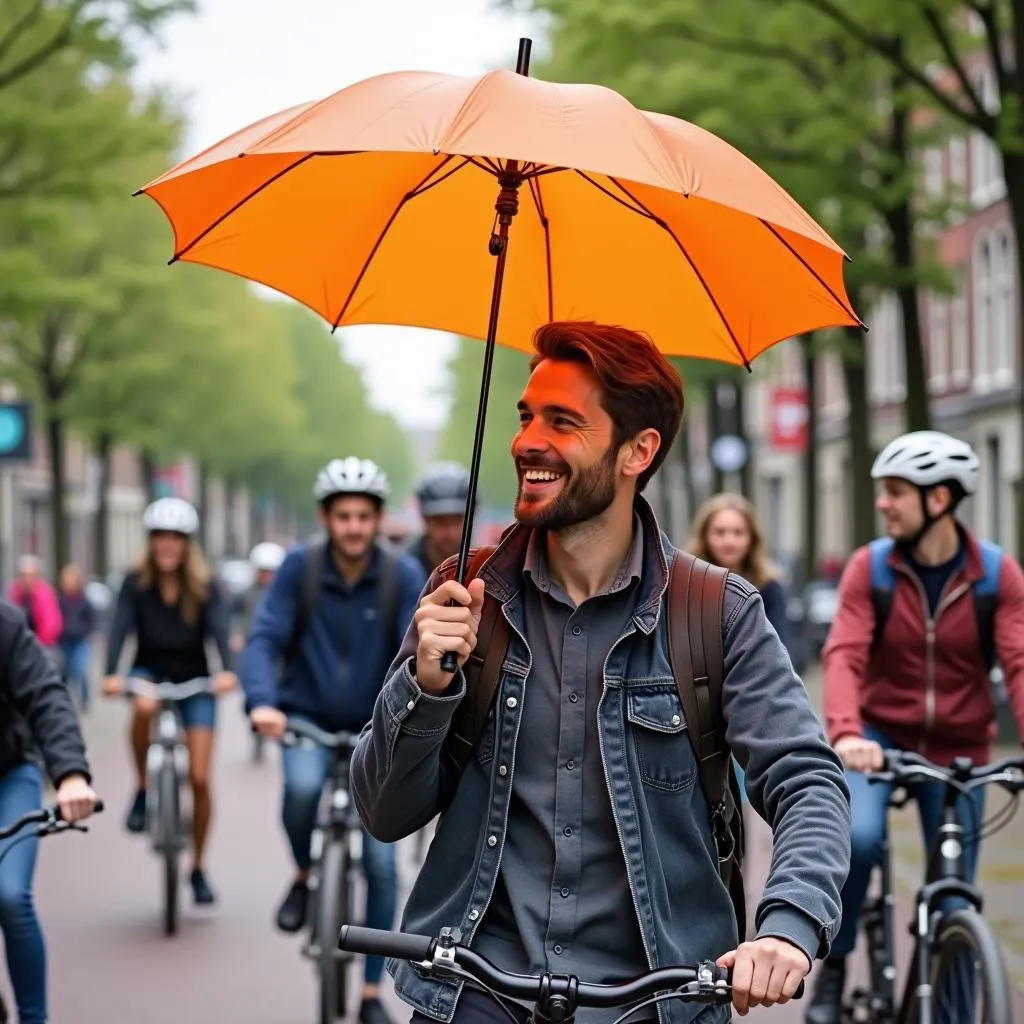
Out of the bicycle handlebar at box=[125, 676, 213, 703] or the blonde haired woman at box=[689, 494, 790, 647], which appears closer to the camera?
the blonde haired woman at box=[689, 494, 790, 647]

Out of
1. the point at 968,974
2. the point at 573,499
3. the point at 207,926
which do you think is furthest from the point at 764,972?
the point at 207,926

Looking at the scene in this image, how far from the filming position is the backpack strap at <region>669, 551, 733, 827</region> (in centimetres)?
324

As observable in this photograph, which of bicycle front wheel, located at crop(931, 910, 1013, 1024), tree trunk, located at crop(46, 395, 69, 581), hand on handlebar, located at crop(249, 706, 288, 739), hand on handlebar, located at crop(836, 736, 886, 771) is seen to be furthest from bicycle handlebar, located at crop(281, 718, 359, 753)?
tree trunk, located at crop(46, 395, 69, 581)

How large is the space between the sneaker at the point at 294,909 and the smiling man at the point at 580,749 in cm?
426

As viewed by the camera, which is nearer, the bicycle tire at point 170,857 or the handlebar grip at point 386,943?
the handlebar grip at point 386,943

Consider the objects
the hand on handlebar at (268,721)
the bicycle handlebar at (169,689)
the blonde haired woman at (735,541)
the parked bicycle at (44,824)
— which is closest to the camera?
the parked bicycle at (44,824)

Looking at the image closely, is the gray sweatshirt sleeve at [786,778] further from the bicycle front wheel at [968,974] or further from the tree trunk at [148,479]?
the tree trunk at [148,479]

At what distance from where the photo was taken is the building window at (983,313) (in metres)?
36.5

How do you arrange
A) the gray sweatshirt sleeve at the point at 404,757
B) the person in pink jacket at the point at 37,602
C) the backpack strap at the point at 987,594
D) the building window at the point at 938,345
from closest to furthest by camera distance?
the gray sweatshirt sleeve at the point at 404,757
the backpack strap at the point at 987,594
the person in pink jacket at the point at 37,602
the building window at the point at 938,345

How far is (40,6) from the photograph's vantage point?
18562mm

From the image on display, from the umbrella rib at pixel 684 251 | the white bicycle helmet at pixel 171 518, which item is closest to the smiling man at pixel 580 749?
the umbrella rib at pixel 684 251

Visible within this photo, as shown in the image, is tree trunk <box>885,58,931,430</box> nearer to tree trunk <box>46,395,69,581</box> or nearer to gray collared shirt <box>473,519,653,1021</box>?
gray collared shirt <box>473,519,653,1021</box>

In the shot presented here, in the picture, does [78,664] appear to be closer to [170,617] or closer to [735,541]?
[170,617]

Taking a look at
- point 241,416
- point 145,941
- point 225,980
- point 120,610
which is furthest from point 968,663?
point 241,416
